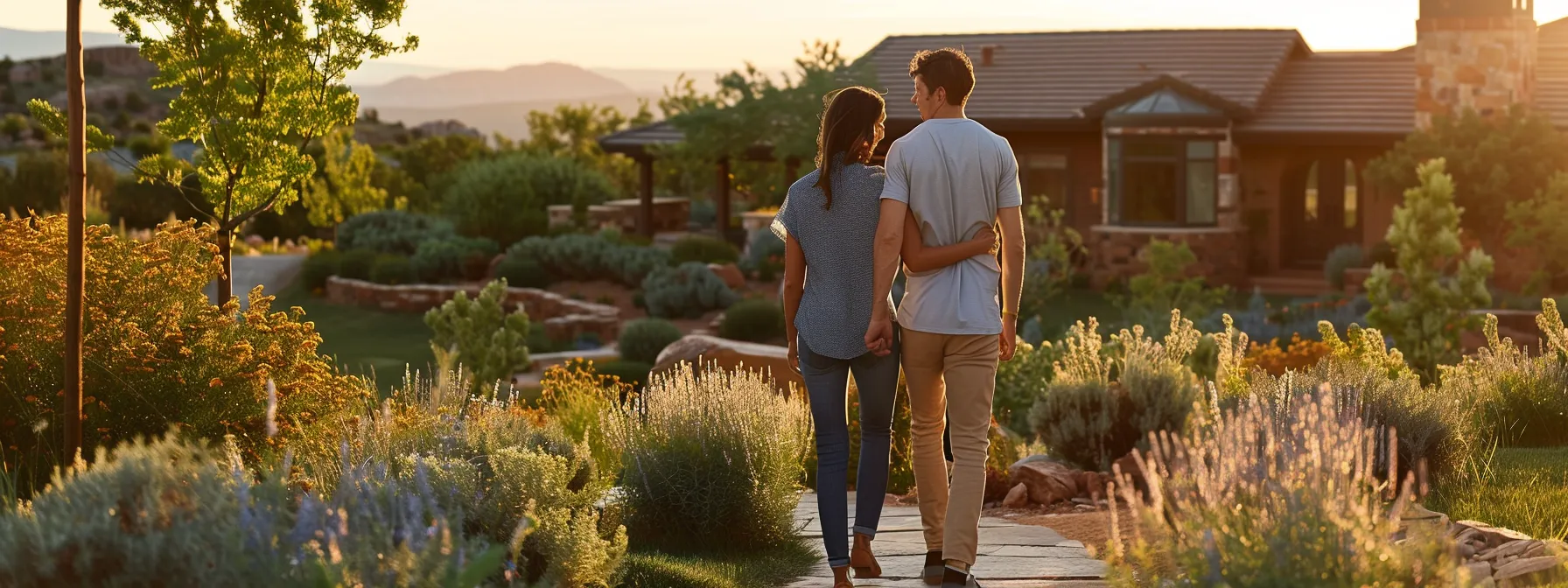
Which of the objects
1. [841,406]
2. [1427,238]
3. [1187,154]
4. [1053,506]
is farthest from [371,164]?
[841,406]

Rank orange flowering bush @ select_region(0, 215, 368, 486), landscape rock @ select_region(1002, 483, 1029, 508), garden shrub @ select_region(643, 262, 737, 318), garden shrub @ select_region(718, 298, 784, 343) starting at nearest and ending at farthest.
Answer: orange flowering bush @ select_region(0, 215, 368, 486) < landscape rock @ select_region(1002, 483, 1029, 508) < garden shrub @ select_region(718, 298, 784, 343) < garden shrub @ select_region(643, 262, 737, 318)

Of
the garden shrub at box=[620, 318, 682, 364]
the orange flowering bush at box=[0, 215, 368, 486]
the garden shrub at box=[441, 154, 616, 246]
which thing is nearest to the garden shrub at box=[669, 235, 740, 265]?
the garden shrub at box=[441, 154, 616, 246]

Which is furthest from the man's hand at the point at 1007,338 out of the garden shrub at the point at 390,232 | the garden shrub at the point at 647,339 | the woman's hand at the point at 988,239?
the garden shrub at the point at 390,232

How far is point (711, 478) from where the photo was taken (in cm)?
624

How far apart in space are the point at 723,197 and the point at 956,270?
23.0 meters

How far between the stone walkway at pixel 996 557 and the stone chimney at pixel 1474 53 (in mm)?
17745

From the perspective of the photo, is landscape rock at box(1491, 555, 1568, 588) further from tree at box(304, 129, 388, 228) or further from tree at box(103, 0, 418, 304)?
tree at box(304, 129, 388, 228)

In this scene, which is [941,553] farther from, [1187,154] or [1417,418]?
[1187,154]

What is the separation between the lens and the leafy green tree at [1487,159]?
21172 mm

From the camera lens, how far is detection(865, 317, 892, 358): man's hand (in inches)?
197

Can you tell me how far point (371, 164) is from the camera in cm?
3019

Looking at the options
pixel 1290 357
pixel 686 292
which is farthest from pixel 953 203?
pixel 686 292

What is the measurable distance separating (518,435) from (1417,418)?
4.06 meters

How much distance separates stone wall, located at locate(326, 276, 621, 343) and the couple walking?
579 inches
